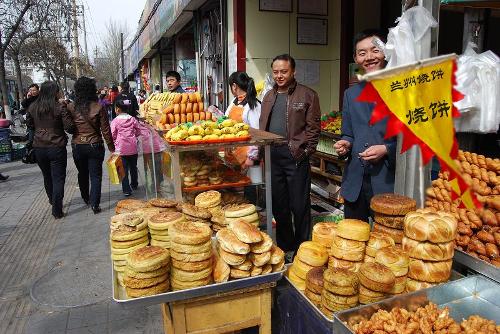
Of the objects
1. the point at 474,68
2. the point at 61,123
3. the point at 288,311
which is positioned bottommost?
the point at 288,311

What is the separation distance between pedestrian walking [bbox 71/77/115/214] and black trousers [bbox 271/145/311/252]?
11.1 ft

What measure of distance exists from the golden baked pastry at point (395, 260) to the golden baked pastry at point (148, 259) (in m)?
1.15

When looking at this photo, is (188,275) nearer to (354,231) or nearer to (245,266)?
(245,266)

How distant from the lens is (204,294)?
2.15 m

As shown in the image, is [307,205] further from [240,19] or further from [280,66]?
[240,19]

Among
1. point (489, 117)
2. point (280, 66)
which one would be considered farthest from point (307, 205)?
point (489, 117)

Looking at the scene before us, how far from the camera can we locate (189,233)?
2.15 metres

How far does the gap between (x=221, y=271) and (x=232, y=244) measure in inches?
6.3

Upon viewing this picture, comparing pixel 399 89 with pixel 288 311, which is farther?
pixel 288 311

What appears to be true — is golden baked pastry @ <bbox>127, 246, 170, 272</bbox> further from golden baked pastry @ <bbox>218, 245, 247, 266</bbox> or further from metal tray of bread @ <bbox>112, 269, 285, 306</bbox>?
golden baked pastry @ <bbox>218, 245, 247, 266</bbox>

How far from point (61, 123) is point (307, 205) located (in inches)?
165

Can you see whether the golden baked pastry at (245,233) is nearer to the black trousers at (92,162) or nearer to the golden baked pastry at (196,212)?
the golden baked pastry at (196,212)

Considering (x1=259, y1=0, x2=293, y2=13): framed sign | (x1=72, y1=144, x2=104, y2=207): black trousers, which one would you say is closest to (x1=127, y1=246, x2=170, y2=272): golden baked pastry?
(x1=72, y1=144, x2=104, y2=207): black trousers

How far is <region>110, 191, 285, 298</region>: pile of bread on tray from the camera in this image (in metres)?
2.07
